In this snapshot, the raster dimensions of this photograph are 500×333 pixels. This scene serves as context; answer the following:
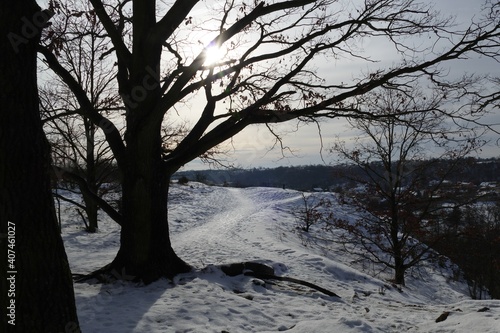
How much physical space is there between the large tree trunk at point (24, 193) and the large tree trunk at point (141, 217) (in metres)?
3.39

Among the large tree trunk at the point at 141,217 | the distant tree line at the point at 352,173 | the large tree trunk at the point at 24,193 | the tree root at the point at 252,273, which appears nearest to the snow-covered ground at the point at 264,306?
the tree root at the point at 252,273

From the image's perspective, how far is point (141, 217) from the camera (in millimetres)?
6445

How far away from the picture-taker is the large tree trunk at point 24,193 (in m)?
2.69

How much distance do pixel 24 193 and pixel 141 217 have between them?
378cm

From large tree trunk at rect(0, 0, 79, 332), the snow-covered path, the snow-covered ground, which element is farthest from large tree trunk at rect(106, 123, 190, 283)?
large tree trunk at rect(0, 0, 79, 332)

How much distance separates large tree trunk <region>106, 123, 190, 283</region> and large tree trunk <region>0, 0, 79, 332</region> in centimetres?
339

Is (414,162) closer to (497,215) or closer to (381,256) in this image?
(381,256)

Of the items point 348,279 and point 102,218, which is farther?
point 102,218

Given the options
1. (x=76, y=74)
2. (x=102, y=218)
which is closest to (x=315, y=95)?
(x=76, y=74)

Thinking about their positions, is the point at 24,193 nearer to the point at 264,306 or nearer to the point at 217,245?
the point at 264,306

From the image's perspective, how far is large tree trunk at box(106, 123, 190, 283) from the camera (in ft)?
20.9

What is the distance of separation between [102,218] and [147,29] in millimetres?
17550

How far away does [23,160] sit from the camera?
2.73 m

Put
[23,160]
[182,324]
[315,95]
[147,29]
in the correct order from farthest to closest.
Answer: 1. [315,95]
2. [147,29]
3. [182,324]
4. [23,160]
